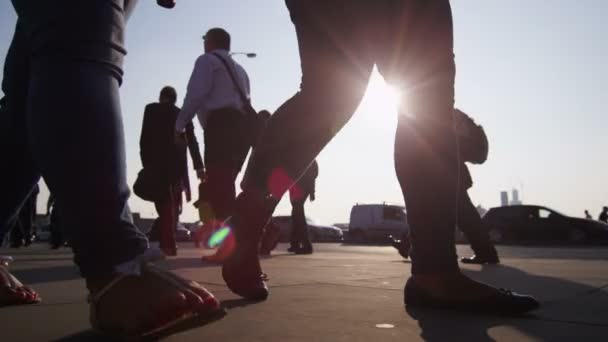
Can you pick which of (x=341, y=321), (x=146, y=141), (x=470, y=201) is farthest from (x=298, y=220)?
(x=341, y=321)

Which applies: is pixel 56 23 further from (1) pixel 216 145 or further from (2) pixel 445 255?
(1) pixel 216 145

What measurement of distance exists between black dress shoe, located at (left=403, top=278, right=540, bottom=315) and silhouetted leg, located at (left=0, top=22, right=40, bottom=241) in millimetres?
1357

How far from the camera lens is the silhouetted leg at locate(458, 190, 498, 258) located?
5.19 m

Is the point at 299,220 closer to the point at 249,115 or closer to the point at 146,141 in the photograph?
the point at 146,141

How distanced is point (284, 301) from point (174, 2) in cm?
108

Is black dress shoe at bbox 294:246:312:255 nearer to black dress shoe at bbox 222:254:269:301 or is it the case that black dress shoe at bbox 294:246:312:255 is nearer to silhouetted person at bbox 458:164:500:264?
silhouetted person at bbox 458:164:500:264

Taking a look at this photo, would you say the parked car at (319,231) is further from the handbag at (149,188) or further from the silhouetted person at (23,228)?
the handbag at (149,188)

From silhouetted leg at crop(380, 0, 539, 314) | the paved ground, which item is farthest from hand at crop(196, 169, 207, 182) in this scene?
silhouetted leg at crop(380, 0, 539, 314)

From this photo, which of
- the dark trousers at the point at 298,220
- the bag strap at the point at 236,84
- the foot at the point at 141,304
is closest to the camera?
the foot at the point at 141,304

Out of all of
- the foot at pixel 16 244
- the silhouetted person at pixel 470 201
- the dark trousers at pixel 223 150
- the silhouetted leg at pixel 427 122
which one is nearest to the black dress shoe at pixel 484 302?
the silhouetted leg at pixel 427 122

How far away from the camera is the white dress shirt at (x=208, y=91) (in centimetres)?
474

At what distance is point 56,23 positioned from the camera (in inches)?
53.2

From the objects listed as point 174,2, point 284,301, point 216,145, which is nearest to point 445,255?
point 284,301

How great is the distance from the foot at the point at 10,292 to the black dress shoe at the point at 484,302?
128cm
